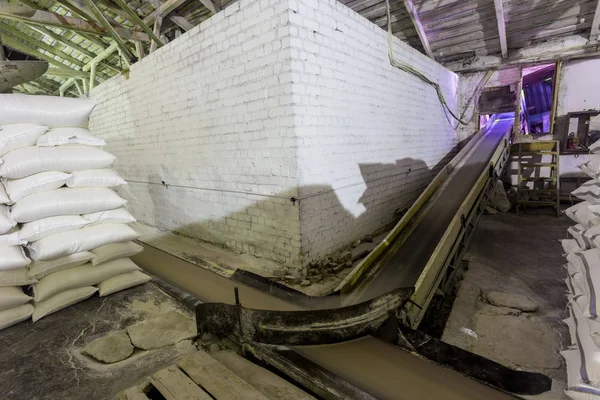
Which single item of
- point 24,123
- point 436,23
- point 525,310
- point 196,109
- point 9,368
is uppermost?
point 436,23

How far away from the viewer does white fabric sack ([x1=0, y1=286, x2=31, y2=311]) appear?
168cm

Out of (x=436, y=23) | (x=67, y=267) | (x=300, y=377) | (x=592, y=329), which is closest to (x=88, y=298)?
(x=67, y=267)

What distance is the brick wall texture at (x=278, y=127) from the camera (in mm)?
2748

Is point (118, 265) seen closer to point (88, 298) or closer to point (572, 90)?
point (88, 298)

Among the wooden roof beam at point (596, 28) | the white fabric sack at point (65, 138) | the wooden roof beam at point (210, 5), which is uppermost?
the wooden roof beam at point (210, 5)

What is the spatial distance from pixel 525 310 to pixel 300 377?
278cm

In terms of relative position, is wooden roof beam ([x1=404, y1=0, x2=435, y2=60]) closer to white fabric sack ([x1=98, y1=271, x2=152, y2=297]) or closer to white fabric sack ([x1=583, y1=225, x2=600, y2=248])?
white fabric sack ([x1=583, y1=225, x2=600, y2=248])

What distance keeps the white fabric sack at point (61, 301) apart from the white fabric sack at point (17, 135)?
1104 mm

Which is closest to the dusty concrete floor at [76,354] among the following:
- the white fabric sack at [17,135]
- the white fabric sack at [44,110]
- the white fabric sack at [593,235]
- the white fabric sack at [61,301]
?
the white fabric sack at [61,301]

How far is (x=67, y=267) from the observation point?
1985mm

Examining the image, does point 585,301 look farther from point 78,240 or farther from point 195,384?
point 78,240

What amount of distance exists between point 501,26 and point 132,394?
706 cm

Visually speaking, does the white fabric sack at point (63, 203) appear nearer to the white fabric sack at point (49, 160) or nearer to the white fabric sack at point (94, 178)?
the white fabric sack at point (94, 178)

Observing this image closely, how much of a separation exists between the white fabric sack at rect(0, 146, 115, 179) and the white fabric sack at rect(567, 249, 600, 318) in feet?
11.7
